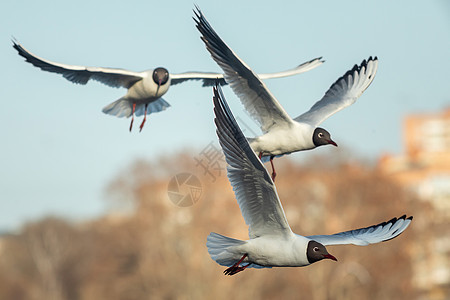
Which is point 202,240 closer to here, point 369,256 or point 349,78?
point 369,256

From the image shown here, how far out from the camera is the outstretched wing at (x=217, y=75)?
301 inches

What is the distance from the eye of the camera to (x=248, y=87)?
676cm

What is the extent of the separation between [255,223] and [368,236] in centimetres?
100

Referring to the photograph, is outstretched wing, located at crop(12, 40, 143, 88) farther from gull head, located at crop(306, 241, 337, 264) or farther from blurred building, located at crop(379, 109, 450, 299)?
blurred building, located at crop(379, 109, 450, 299)

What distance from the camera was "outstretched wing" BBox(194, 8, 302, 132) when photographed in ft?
20.9

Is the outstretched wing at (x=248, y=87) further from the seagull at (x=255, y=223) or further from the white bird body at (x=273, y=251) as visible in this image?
the white bird body at (x=273, y=251)

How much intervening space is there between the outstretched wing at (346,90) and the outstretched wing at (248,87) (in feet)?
3.86

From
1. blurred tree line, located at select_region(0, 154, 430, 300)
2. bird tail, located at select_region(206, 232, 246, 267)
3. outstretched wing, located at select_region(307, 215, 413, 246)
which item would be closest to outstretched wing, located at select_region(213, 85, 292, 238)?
bird tail, located at select_region(206, 232, 246, 267)

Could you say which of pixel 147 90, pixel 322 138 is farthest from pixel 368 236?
pixel 147 90

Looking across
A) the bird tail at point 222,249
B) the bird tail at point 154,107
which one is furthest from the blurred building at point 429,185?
the bird tail at point 222,249

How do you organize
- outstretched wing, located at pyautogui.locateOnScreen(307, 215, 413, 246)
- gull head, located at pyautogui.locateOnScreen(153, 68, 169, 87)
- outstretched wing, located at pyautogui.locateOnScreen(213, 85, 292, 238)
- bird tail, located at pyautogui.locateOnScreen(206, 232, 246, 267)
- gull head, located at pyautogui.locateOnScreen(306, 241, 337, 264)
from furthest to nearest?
1. gull head, located at pyautogui.locateOnScreen(153, 68, 169, 87)
2. outstretched wing, located at pyautogui.locateOnScreen(307, 215, 413, 246)
3. bird tail, located at pyautogui.locateOnScreen(206, 232, 246, 267)
4. gull head, located at pyautogui.locateOnScreen(306, 241, 337, 264)
5. outstretched wing, located at pyautogui.locateOnScreen(213, 85, 292, 238)

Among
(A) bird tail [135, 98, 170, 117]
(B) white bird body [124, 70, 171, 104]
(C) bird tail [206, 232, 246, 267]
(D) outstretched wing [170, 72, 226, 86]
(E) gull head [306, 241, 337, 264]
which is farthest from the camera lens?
(A) bird tail [135, 98, 170, 117]

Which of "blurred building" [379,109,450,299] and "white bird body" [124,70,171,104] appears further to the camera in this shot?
"blurred building" [379,109,450,299]

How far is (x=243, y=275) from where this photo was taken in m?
33.7
